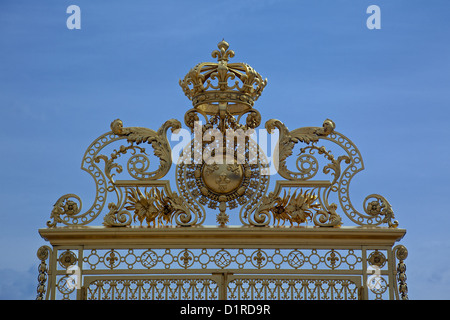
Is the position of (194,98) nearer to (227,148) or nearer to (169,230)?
(227,148)

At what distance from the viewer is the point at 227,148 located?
8305 millimetres

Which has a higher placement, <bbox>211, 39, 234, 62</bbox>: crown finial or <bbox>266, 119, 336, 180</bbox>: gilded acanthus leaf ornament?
<bbox>211, 39, 234, 62</bbox>: crown finial

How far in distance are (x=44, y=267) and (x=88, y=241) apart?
0.46m

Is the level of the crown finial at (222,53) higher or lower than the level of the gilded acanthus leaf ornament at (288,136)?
higher

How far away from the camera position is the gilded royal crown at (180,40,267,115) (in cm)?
827

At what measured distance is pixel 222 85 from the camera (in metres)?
8.27

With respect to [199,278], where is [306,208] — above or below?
above

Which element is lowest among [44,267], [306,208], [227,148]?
[44,267]

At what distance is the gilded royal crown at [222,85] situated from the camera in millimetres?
8266

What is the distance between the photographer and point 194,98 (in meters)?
8.35
